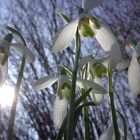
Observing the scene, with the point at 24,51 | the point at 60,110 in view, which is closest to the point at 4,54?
the point at 24,51

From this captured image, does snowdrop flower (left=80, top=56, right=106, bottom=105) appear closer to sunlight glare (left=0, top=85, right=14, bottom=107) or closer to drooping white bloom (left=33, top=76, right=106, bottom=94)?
drooping white bloom (left=33, top=76, right=106, bottom=94)

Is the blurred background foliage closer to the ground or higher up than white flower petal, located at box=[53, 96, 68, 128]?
higher up

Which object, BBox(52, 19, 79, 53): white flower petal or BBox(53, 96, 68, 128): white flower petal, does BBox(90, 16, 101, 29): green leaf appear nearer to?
BBox(52, 19, 79, 53): white flower petal

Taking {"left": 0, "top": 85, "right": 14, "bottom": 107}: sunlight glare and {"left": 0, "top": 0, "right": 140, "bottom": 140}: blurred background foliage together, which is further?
{"left": 0, "top": 0, "right": 140, "bottom": 140}: blurred background foliage

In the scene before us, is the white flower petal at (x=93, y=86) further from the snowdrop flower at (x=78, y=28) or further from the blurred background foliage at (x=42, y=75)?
the blurred background foliage at (x=42, y=75)

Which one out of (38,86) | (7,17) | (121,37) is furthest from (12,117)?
(7,17)

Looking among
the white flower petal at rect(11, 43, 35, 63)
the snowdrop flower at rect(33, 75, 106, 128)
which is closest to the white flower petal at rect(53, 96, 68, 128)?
the snowdrop flower at rect(33, 75, 106, 128)

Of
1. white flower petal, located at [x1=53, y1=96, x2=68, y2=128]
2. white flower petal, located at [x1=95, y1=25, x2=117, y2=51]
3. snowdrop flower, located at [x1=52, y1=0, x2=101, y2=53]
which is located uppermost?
snowdrop flower, located at [x1=52, y1=0, x2=101, y2=53]

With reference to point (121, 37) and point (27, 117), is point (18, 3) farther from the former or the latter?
point (121, 37)
